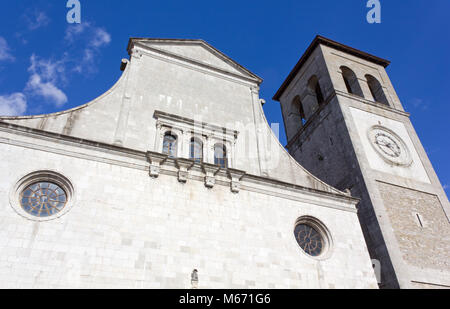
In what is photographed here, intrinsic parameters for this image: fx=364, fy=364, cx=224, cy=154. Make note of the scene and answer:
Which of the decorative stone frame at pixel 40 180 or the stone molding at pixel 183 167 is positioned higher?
the stone molding at pixel 183 167

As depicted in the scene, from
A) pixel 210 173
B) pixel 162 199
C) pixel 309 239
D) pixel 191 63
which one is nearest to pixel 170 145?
pixel 210 173

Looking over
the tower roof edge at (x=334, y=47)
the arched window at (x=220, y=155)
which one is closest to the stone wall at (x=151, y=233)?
the arched window at (x=220, y=155)

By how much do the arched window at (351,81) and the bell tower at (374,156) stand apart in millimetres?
68

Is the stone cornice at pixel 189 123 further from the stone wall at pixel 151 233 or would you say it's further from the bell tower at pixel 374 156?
the bell tower at pixel 374 156

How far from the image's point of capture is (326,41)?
25219 millimetres

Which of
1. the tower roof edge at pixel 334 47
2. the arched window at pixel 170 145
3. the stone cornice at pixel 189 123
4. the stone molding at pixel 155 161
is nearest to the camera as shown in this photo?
the stone molding at pixel 155 161

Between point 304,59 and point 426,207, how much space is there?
A: 1372 centimetres

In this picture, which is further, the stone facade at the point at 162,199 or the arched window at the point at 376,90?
the arched window at the point at 376,90

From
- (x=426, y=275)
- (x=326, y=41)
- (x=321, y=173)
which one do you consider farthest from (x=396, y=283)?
(x=326, y=41)

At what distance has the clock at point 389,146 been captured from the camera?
19719 mm

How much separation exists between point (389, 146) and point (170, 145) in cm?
1298

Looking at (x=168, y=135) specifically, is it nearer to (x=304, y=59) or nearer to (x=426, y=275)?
(x=426, y=275)

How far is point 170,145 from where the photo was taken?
1427 centimetres
